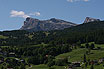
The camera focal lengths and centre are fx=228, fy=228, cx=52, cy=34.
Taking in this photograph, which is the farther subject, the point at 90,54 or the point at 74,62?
the point at 90,54

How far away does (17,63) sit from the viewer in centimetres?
19750

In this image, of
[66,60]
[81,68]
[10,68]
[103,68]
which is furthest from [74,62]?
[10,68]

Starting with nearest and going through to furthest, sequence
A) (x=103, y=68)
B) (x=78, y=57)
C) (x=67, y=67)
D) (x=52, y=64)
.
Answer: (x=103, y=68), (x=67, y=67), (x=52, y=64), (x=78, y=57)

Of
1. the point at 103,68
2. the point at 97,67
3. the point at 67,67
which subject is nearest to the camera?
the point at 103,68

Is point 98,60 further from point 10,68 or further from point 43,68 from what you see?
point 10,68

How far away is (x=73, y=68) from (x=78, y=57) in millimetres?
34696

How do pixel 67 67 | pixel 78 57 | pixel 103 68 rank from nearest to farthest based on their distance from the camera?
1. pixel 103 68
2. pixel 67 67
3. pixel 78 57

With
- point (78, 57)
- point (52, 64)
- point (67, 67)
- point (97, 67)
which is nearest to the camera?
point (97, 67)

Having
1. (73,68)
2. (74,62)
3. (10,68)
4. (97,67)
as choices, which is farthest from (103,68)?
(10,68)

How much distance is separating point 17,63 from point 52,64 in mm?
36167

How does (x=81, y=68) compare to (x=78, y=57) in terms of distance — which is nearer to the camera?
(x=81, y=68)

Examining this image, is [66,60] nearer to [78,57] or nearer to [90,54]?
[78,57]

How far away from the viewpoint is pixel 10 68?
573ft

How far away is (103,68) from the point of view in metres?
145
